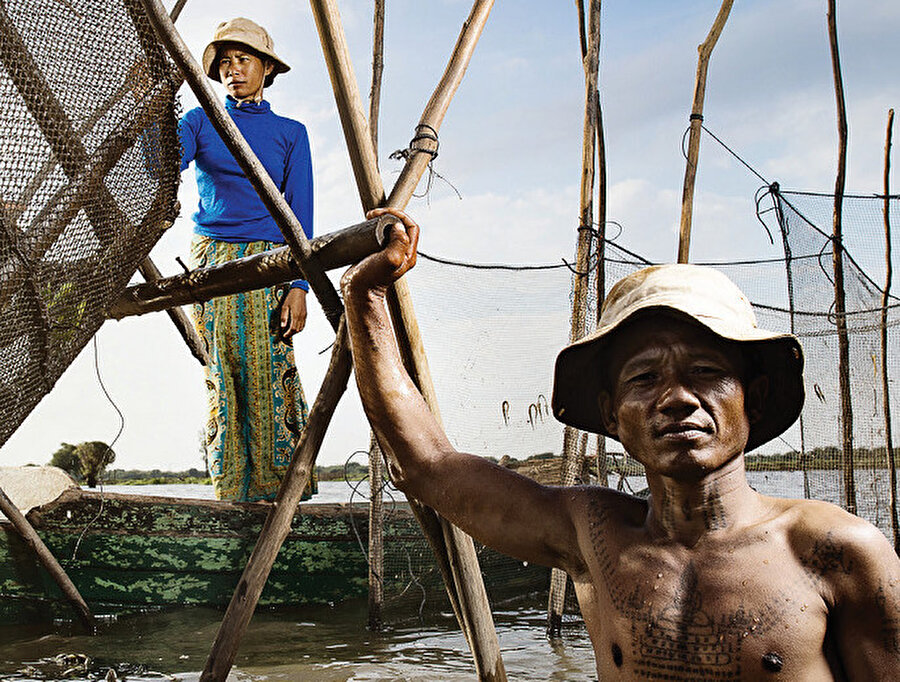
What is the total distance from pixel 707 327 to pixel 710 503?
1.24 ft

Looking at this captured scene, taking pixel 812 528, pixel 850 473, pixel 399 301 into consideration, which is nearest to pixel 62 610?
pixel 399 301

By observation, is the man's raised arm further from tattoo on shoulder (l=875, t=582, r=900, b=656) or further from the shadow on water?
the shadow on water

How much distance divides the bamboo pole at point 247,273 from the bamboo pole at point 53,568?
6.77 feet

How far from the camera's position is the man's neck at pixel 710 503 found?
5.82ft

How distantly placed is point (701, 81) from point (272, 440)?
3714 mm

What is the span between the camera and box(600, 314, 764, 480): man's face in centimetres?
170

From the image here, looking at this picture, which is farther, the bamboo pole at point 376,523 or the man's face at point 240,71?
the bamboo pole at point 376,523

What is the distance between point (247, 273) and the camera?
3.04 metres

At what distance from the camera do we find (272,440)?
14.9 feet

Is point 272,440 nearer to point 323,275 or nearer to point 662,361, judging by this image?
point 323,275

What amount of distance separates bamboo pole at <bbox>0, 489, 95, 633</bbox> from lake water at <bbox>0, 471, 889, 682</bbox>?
0.13 meters

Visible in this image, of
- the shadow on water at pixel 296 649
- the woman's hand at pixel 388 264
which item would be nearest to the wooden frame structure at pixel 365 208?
the woman's hand at pixel 388 264

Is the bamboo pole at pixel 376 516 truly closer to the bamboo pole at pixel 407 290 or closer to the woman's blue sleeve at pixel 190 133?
the woman's blue sleeve at pixel 190 133

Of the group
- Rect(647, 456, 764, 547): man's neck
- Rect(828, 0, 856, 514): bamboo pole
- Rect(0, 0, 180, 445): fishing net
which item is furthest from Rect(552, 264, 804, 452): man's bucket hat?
Rect(828, 0, 856, 514): bamboo pole
